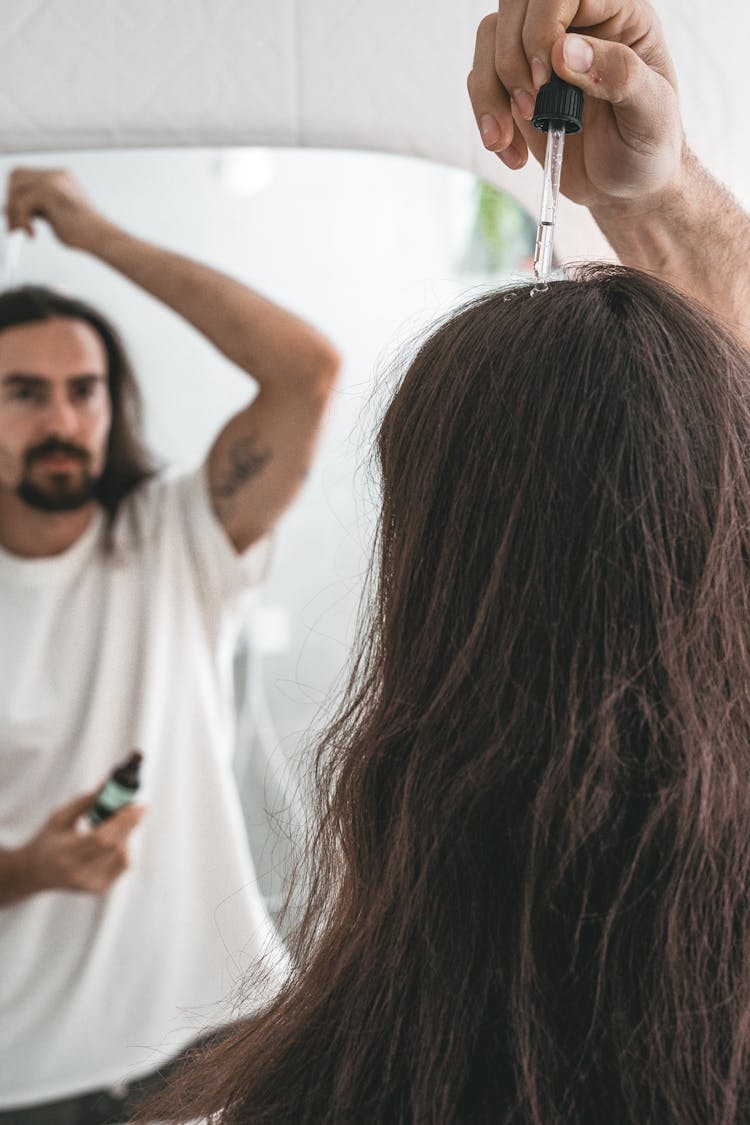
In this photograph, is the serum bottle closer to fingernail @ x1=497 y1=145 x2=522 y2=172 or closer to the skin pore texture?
the skin pore texture

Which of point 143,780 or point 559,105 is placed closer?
point 559,105

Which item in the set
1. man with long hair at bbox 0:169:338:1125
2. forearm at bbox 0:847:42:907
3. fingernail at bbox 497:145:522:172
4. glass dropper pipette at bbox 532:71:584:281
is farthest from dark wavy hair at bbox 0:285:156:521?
glass dropper pipette at bbox 532:71:584:281

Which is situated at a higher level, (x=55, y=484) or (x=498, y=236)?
(x=498, y=236)

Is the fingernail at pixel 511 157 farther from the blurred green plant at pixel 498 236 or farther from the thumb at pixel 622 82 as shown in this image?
the blurred green plant at pixel 498 236

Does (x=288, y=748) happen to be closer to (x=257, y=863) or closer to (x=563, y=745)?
(x=257, y=863)

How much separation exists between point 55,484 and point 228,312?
0.98 ft

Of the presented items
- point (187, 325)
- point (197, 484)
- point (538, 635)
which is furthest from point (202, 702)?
point (538, 635)

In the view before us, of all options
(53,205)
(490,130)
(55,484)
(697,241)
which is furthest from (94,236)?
(697,241)

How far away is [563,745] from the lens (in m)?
0.45

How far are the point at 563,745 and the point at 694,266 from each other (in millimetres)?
552

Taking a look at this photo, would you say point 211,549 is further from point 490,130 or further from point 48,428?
point 490,130

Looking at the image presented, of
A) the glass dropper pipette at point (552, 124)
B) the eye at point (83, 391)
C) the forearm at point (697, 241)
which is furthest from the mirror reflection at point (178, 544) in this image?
the glass dropper pipette at point (552, 124)

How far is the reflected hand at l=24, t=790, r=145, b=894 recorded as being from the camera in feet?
3.65

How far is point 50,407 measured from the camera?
114cm
